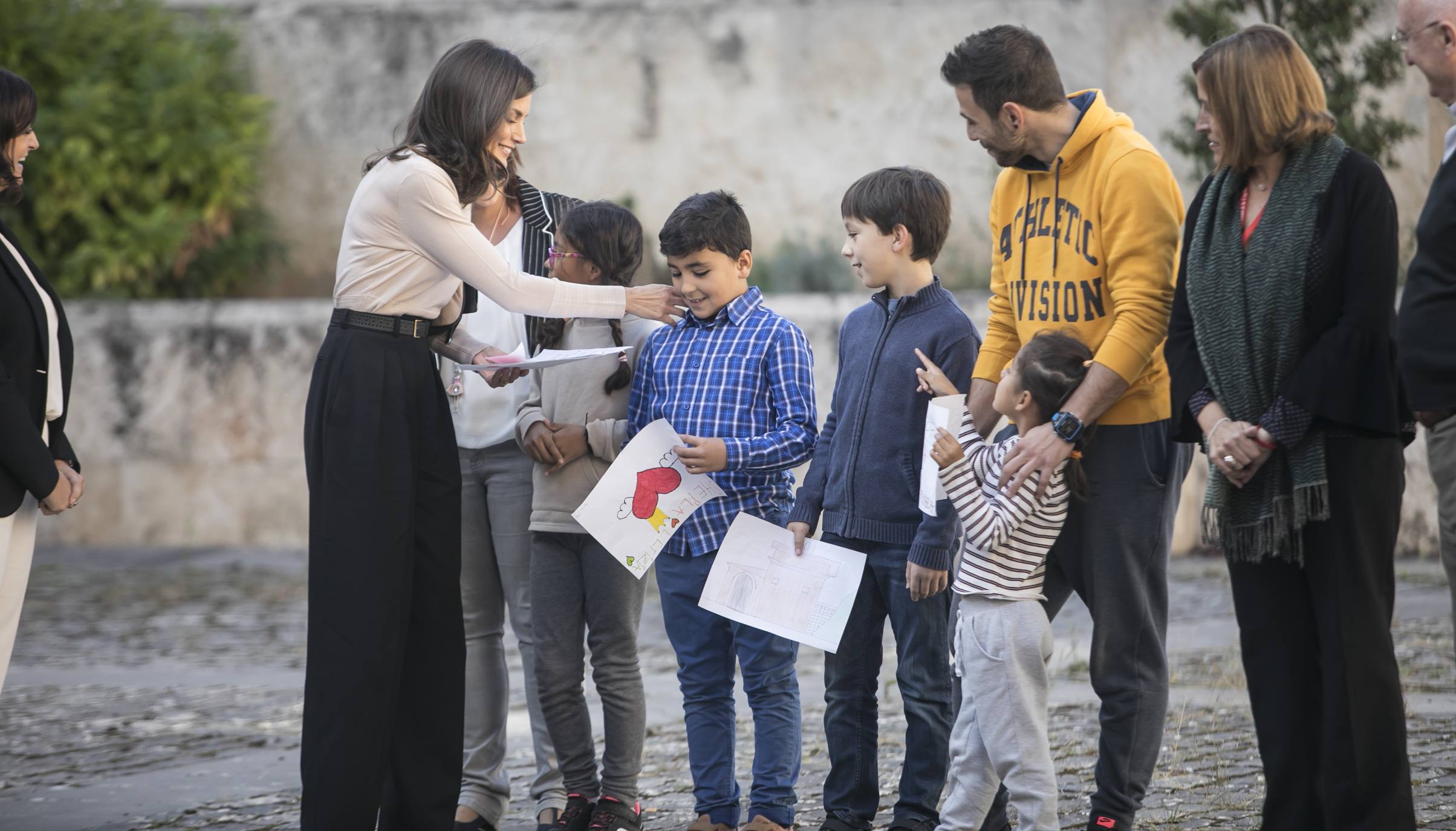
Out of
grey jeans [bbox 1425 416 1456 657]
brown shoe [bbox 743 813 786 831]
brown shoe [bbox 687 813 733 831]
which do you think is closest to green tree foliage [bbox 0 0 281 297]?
brown shoe [bbox 687 813 733 831]

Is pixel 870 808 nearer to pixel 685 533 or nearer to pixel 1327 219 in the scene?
pixel 685 533

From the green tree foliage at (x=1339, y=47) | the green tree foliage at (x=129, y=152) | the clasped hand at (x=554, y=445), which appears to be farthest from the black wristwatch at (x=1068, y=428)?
the green tree foliage at (x=129, y=152)

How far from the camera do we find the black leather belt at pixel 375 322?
12.0 ft

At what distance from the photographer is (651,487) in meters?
4.04

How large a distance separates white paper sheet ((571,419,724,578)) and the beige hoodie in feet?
0.33

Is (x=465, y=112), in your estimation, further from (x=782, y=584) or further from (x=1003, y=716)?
(x=1003, y=716)

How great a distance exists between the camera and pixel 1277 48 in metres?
3.14

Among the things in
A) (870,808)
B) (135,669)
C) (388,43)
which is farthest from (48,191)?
(870,808)

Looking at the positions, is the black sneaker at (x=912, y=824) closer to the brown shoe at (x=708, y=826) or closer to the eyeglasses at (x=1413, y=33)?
the brown shoe at (x=708, y=826)

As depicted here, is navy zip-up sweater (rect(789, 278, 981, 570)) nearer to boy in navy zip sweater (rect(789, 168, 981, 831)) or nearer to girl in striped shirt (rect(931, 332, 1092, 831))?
boy in navy zip sweater (rect(789, 168, 981, 831))

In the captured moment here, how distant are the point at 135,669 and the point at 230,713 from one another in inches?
47.3

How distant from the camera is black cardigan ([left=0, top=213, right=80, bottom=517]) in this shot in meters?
3.83

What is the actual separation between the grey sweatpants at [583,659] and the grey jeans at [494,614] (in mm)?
77

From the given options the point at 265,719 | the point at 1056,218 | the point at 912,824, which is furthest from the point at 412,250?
the point at 265,719
